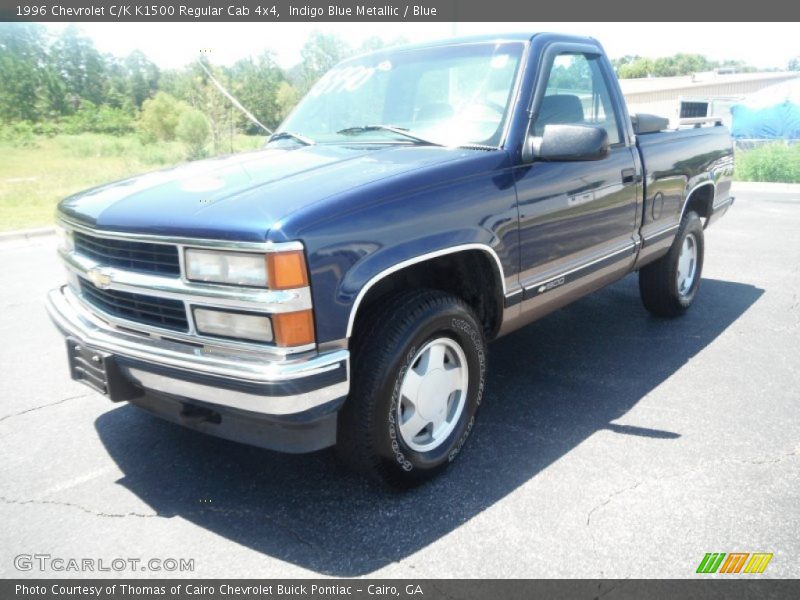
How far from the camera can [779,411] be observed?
11.3 feet

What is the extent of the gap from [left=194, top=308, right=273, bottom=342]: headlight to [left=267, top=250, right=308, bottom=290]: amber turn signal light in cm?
13

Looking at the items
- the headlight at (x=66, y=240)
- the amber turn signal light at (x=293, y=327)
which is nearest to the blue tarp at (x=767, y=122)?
the headlight at (x=66, y=240)

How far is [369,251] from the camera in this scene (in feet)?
7.78

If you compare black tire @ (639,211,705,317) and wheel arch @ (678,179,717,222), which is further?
wheel arch @ (678,179,717,222)

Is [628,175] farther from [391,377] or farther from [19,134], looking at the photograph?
[19,134]

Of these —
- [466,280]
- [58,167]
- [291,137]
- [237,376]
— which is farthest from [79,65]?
[237,376]

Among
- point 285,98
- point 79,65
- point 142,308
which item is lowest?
point 142,308

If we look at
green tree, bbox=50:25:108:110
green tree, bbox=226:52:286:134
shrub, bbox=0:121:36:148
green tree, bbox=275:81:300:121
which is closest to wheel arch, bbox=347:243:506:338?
green tree, bbox=226:52:286:134

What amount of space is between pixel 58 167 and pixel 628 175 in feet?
86.0

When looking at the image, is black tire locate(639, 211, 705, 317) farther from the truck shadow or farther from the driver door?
the driver door

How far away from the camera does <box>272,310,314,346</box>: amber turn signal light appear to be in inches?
85.9

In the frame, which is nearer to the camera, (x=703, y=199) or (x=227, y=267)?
(x=227, y=267)

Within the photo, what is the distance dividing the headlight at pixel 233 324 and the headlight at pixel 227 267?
0.12 metres

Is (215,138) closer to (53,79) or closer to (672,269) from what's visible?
(672,269)
